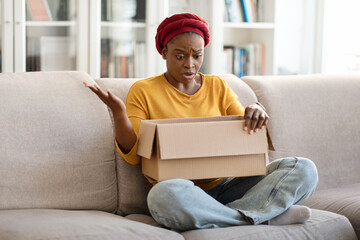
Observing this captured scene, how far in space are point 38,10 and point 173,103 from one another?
1.34 metres

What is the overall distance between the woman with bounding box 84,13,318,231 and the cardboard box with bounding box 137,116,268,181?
1.8 inches

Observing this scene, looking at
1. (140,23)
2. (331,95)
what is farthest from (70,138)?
(140,23)

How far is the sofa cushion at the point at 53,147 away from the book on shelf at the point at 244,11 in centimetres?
159

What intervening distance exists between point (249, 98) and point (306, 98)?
0.26 metres

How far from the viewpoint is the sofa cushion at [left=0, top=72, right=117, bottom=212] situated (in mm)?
1890

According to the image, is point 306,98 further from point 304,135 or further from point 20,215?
point 20,215

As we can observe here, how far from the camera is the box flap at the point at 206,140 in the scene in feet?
5.58

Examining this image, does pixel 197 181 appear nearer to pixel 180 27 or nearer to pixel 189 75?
pixel 189 75

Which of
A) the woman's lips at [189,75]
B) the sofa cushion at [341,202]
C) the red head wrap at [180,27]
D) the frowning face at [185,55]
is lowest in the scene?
the sofa cushion at [341,202]

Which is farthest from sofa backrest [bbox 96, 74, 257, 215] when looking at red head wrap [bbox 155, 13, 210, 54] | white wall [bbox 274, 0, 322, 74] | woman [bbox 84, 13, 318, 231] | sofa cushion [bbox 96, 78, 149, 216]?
white wall [bbox 274, 0, 322, 74]

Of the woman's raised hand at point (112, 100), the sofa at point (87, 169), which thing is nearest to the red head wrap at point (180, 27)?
the sofa at point (87, 169)

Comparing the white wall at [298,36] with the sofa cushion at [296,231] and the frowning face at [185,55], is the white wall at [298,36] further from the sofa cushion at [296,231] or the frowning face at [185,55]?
the sofa cushion at [296,231]

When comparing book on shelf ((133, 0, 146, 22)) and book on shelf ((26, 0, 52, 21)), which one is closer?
book on shelf ((26, 0, 52, 21))

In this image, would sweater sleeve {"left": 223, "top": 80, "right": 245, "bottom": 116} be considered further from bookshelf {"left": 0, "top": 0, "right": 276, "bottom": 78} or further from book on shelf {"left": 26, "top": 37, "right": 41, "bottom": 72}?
book on shelf {"left": 26, "top": 37, "right": 41, "bottom": 72}
